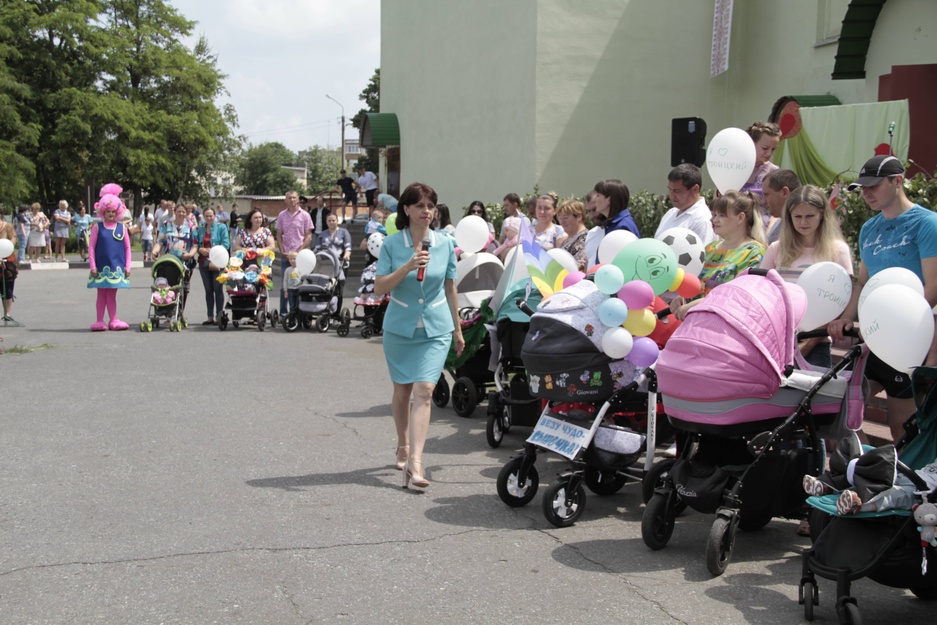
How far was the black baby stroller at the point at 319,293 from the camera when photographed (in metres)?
14.6

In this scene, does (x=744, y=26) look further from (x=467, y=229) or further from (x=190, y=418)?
(x=190, y=418)

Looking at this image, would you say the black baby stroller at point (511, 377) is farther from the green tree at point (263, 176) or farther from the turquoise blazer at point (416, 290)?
the green tree at point (263, 176)

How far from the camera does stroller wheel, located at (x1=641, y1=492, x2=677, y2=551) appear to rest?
16.6ft

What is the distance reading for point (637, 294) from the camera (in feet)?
18.6

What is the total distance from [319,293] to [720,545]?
10647 millimetres

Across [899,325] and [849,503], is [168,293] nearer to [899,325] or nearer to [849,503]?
[899,325]

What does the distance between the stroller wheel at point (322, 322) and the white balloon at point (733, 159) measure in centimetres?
794

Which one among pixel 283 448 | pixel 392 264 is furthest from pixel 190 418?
pixel 392 264

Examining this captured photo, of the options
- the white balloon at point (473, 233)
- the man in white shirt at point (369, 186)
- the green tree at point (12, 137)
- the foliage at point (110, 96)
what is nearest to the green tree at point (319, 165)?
the foliage at point (110, 96)

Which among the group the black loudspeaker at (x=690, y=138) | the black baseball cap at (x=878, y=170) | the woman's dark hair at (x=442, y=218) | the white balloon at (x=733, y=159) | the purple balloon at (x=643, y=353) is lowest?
the purple balloon at (x=643, y=353)

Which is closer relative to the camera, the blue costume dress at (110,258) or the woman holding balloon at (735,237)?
the woman holding balloon at (735,237)

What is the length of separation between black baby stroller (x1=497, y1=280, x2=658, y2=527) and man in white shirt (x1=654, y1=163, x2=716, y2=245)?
152 centimetres

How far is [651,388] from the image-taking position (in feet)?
18.7

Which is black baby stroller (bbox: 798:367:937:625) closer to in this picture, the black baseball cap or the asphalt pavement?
the asphalt pavement
